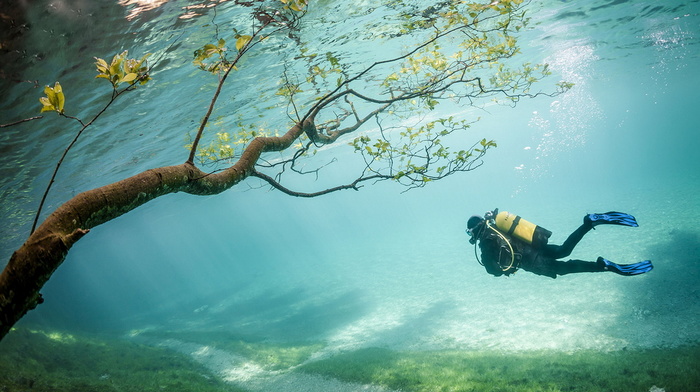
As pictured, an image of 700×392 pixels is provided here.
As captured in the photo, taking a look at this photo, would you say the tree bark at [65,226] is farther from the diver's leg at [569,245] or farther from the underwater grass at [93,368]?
the underwater grass at [93,368]

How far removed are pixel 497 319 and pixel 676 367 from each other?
267 inches

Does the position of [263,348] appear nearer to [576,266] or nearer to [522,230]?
[522,230]

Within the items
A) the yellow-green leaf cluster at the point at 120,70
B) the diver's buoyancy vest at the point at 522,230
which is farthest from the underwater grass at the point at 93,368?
the yellow-green leaf cluster at the point at 120,70

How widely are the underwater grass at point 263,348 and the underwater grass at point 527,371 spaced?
7.74 ft

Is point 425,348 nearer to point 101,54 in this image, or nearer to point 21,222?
point 101,54

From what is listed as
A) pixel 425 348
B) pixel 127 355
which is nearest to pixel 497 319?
pixel 425 348

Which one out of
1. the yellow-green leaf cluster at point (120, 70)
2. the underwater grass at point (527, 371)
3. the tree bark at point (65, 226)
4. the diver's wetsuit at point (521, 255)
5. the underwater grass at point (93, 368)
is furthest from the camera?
the underwater grass at point (93, 368)

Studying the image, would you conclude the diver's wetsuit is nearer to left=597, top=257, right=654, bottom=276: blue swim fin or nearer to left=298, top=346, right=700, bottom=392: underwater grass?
left=597, top=257, right=654, bottom=276: blue swim fin

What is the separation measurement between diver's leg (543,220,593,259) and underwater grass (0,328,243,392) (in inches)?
451

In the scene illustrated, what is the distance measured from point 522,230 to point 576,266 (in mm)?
1167

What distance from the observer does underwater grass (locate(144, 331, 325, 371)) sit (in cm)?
1423

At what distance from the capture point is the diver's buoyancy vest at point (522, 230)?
652 cm

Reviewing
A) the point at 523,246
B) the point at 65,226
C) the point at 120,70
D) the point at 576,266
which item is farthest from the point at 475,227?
the point at 65,226

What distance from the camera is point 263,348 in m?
16.2
